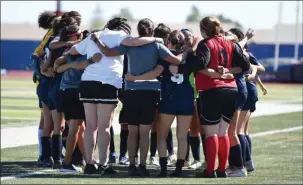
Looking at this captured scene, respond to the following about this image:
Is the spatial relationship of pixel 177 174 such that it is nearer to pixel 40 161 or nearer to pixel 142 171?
pixel 142 171

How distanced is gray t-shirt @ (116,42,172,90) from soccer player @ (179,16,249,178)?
39 cm

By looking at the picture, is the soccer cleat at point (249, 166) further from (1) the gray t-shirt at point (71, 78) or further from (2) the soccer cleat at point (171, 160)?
(1) the gray t-shirt at point (71, 78)

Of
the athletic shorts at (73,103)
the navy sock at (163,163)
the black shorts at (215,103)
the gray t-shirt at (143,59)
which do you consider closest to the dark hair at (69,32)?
the athletic shorts at (73,103)

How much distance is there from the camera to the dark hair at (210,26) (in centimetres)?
1274

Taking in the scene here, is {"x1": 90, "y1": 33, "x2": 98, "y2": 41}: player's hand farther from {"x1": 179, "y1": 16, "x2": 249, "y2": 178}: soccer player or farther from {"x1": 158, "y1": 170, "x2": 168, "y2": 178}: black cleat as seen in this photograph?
{"x1": 158, "y1": 170, "x2": 168, "y2": 178}: black cleat

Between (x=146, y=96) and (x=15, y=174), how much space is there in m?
2.21

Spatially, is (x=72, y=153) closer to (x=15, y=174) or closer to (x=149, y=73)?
(x=15, y=174)

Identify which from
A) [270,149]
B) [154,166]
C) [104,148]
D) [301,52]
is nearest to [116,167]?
[154,166]

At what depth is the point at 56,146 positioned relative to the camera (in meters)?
14.4

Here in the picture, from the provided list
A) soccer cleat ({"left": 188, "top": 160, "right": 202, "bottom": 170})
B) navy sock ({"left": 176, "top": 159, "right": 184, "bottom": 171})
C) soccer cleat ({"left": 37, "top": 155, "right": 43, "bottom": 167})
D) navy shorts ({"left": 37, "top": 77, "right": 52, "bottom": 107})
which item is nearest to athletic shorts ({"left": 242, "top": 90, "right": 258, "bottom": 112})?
soccer cleat ({"left": 188, "top": 160, "right": 202, "bottom": 170})

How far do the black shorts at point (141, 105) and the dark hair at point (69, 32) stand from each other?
1.27 m

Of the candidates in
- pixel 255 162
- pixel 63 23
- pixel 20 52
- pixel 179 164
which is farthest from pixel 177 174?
pixel 20 52

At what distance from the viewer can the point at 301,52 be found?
290ft

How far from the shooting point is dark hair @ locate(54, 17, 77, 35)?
13.7 metres
